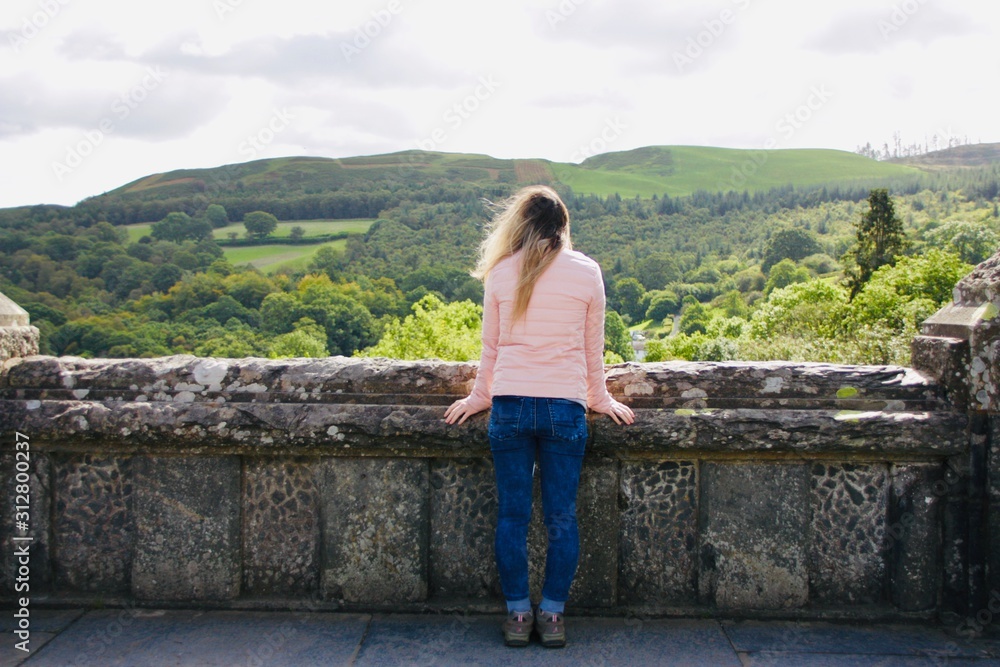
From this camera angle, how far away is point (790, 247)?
96000 mm

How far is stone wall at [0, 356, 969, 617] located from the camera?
2.94 m

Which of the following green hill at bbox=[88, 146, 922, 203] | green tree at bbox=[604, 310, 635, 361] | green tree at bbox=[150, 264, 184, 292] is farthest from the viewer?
green hill at bbox=[88, 146, 922, 203]

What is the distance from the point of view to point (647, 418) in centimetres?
292

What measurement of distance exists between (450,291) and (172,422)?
232ft

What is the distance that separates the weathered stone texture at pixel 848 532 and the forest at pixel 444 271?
2755 cm

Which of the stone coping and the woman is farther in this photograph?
the stone coping

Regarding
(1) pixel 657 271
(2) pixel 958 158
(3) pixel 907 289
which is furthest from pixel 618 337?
(2) pixel 958 158

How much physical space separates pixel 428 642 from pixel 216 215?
94.1 meters

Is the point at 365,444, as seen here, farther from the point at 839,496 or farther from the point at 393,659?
the point at 839,496

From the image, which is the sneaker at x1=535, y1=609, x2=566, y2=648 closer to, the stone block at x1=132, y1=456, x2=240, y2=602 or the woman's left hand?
the woman's left hand

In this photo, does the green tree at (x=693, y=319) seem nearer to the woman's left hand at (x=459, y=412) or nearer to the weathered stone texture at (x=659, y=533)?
the weathered stone texture at (x=659, y=533)

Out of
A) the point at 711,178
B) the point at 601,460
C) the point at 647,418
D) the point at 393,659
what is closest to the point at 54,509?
the point at 393,659

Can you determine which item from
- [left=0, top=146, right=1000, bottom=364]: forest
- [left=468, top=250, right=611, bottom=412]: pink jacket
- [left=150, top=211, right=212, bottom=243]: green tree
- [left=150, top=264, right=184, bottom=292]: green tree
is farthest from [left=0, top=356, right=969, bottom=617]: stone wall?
[left=150, top=211, right=212, bottom=243]: green tree

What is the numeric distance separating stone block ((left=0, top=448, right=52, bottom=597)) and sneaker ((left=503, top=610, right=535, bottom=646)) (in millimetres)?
1942
